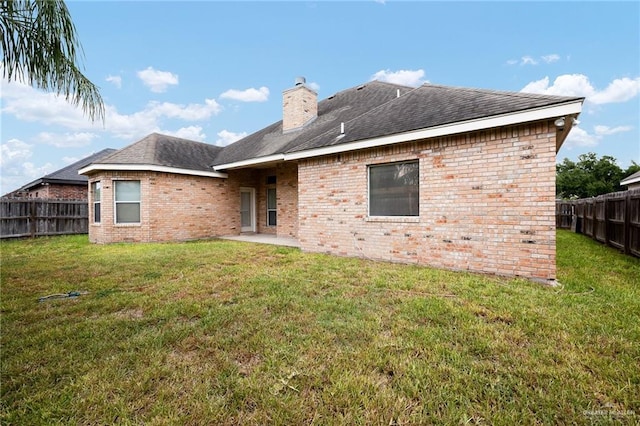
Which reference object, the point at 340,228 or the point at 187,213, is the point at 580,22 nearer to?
the point at 340,228

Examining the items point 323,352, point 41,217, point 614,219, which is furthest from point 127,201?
point 614,219

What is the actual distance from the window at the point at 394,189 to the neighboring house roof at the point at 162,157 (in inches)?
325

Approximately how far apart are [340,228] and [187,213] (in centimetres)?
744

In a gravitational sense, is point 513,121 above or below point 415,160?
above

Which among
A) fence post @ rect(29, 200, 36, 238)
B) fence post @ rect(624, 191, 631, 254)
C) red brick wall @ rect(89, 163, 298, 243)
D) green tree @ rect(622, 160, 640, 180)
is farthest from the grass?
green tree @ rect(622, 160, 640, 180)

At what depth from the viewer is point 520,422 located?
186 centimetres

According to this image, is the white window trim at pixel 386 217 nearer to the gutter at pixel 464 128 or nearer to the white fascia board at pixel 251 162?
the gutter at pixel 464 128

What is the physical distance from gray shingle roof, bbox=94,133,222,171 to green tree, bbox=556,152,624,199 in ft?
139

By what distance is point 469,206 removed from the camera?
233 inches

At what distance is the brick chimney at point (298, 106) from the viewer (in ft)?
41.9

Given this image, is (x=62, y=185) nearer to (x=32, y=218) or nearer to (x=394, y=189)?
(x=32, y=218)

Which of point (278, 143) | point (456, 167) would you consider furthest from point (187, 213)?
point (456, 167)

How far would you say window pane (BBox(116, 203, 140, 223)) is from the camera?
37.3 feet

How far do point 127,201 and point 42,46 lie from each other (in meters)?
8.71
